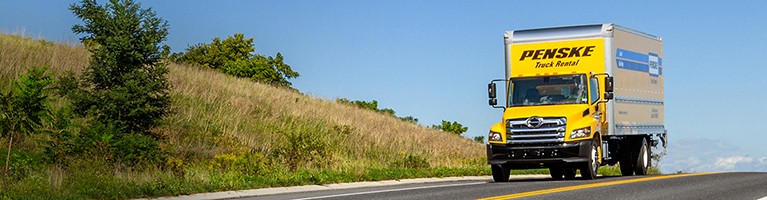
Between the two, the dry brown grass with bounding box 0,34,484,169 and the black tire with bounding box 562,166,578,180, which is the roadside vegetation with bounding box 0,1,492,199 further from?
the black tire with bounding box 562,166,578,180

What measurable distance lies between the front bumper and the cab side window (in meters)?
1.33

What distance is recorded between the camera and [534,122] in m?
23.1

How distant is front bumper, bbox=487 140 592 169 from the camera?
23.0 meters

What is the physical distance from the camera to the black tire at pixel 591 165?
23316 mm

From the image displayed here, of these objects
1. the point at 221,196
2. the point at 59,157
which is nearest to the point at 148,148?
the point at 59,157

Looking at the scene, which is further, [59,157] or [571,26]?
[571,26]

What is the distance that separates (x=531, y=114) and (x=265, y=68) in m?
52.7

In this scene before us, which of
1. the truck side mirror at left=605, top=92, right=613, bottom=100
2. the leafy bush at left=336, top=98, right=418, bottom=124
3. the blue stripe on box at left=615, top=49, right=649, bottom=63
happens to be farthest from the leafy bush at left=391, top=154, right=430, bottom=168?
the leafy bush at left=336, top=98, right=418, bottom=124

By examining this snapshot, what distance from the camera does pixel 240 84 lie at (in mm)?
52469

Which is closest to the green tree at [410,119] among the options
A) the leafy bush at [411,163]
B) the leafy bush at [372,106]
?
the leafy bush at [372,106]

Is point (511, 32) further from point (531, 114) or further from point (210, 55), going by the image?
point (210, 55)

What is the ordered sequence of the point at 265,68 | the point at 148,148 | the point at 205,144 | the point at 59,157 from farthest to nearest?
1. the point at 265,68
2. the point at 205,144
3. the point at 148,148
4. the point at 59,157

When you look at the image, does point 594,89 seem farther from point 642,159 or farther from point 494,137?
point 642,159

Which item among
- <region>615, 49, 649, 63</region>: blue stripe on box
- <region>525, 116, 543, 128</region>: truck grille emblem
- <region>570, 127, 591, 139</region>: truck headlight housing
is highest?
<region>615, 49, 649, 63</region>: blue stripe on box
